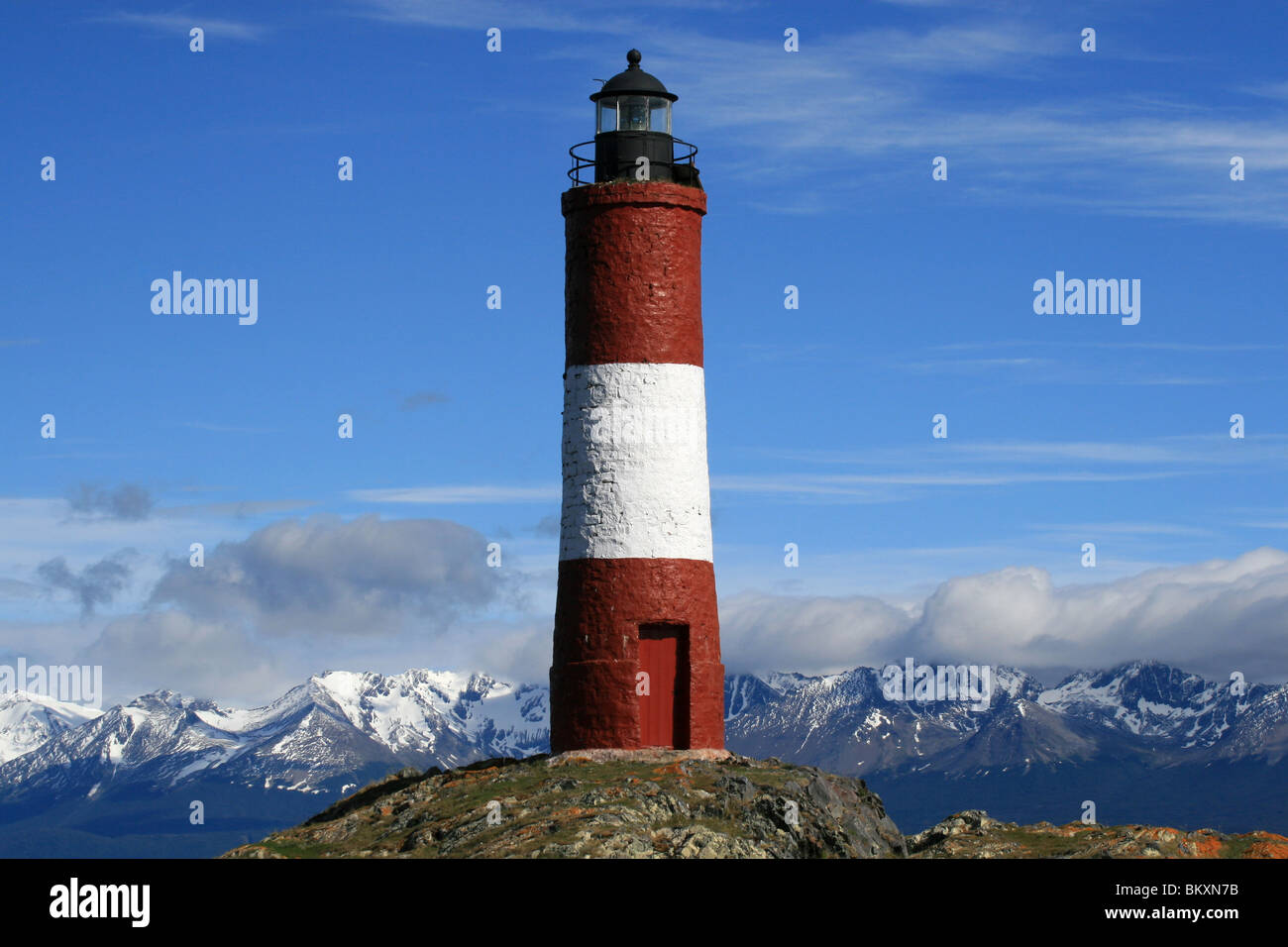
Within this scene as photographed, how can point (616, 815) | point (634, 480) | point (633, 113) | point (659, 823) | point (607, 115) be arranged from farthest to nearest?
point (607, 115)
point (633, 113)
point (634, 480)
point (659, 823)
point (616, 815)

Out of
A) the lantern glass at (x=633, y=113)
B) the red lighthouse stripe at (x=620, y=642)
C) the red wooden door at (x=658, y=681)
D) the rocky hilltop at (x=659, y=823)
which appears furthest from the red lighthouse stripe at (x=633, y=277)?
the rocky hilltop at (x=659, y=823)

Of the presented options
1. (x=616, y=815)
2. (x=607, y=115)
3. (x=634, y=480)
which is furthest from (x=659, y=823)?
(x=607, y=115)

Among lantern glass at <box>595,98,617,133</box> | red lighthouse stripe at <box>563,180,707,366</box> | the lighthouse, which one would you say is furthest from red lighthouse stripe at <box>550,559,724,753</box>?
lantern glass at <box>595,98,617,133</box>

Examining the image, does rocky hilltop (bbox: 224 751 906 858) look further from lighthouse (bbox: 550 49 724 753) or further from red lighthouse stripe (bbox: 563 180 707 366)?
red lighthouse stripe (bbox: 563 180 707 366)

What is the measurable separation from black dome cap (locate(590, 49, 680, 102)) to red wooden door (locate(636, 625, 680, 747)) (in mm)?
15181

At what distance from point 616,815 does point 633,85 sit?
21.3 meters

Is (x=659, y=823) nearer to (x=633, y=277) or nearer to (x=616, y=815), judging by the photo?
(x=616, y=815)

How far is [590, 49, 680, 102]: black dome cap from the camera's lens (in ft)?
170

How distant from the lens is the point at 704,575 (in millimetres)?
50812

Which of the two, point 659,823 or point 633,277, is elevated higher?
point 633,277

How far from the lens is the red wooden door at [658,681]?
165 ft

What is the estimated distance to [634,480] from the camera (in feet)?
163
